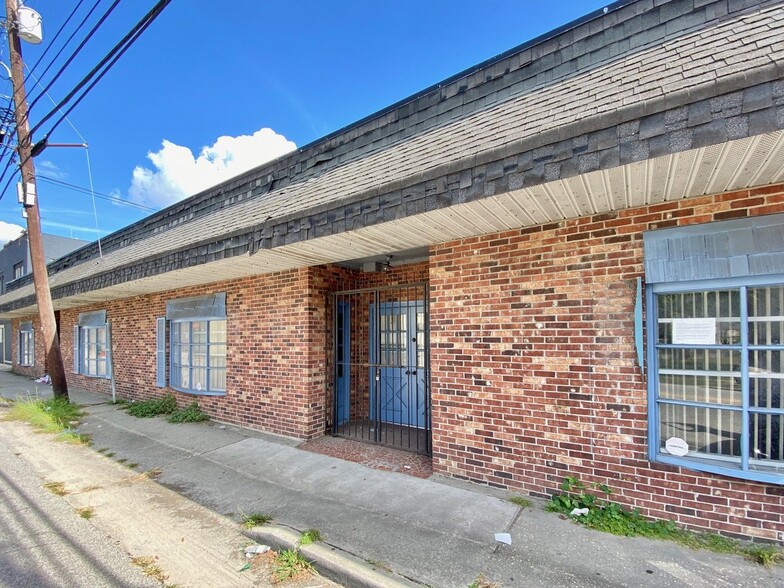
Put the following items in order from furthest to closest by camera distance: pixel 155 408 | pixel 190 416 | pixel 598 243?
pixel 155 408, pixel 190 416, pixel 598 243

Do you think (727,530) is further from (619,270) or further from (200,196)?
(200,196)

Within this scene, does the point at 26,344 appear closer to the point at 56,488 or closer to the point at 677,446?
the point at 56,488

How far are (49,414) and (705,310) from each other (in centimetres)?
1123

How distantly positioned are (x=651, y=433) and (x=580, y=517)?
3.24 ft

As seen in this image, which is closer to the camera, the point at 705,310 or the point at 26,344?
the point at 705,310

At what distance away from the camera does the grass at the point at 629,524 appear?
2.92 metres

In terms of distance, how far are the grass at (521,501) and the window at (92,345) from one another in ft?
38.1

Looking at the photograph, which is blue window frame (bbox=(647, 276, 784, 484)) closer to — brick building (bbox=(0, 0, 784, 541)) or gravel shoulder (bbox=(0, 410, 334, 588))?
brick building (bbox=(0, 0, 784, 541))

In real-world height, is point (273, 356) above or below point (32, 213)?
below

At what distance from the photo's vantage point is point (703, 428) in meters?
3.30

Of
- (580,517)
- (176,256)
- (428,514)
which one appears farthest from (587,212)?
(176,256)

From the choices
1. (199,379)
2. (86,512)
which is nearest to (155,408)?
(199,379)

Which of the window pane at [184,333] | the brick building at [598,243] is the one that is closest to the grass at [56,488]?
the brick building at [598,243]

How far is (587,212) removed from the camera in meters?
3.58
